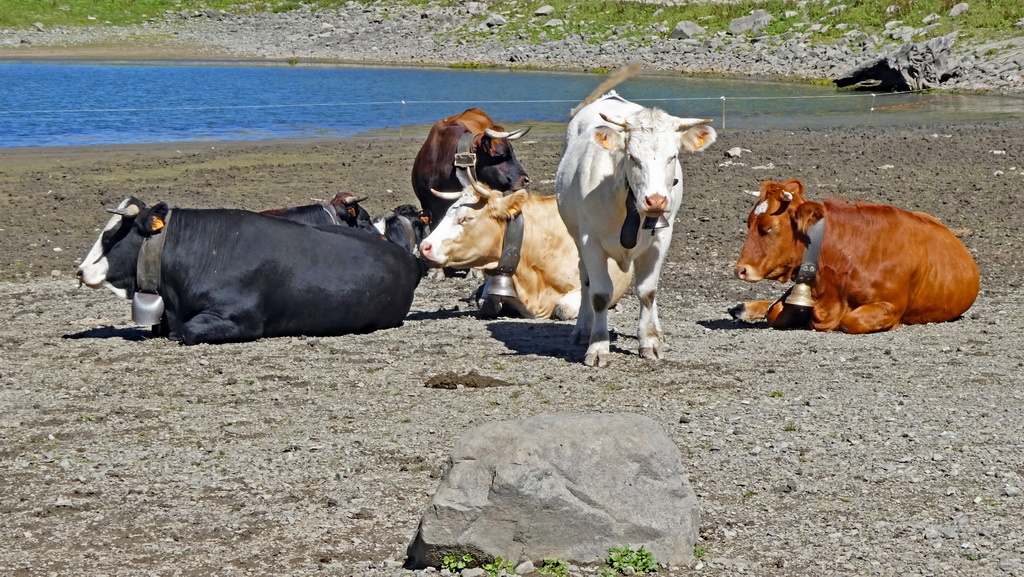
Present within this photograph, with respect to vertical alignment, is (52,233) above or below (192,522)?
below

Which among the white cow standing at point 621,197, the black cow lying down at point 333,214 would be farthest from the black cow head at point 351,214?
the white cow standing at point 621,197

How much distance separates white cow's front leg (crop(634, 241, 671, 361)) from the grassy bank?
38.7 m

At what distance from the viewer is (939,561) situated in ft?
16.3

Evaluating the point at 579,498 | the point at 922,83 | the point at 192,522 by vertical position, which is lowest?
the point at 922,83

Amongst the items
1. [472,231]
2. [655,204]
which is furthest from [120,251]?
[655,204]

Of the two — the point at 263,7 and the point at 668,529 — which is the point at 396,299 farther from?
the point at 263,7

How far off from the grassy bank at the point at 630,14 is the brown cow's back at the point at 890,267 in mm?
36634

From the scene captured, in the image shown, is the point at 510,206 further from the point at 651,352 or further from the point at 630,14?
the point at 630,14

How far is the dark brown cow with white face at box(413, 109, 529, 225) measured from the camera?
42.3 ft

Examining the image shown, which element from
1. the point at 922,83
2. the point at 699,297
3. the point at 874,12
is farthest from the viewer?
the point at 874,12

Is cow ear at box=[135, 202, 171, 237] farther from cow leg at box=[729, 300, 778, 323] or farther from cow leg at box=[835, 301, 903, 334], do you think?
cow leg at box=[835, 301, 903, 334]

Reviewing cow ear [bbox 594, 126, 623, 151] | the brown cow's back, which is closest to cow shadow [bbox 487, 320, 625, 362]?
cow ear [bbox 594, 126, 623, 151]

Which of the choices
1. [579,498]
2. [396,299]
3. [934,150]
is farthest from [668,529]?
[934,150]

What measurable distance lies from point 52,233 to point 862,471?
11.5 m
